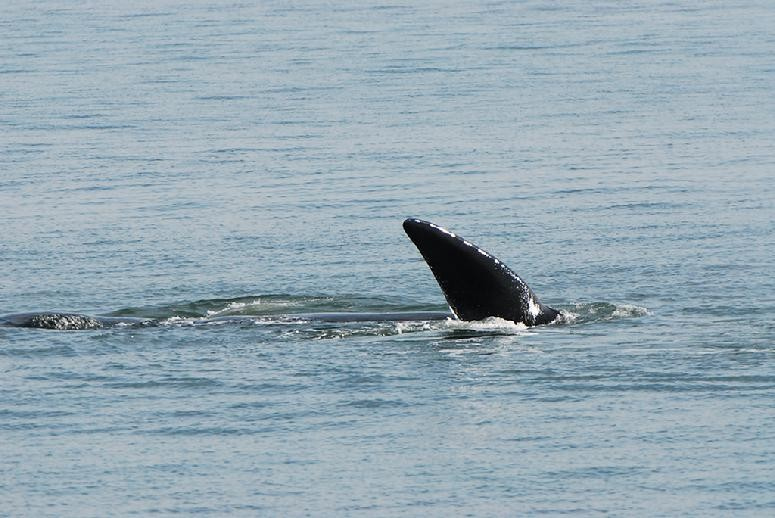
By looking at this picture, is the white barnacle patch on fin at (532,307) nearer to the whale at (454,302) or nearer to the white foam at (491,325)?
the whale at (454,302)

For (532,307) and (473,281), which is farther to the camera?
(532,307)

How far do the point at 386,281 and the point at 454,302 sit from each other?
2464mm

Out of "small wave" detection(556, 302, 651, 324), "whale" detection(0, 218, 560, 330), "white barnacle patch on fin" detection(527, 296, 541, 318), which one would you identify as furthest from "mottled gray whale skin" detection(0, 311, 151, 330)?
"small wave" detection(556, 302, 651, 324)

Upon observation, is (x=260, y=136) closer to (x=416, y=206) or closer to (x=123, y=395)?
(x=416, y=206)

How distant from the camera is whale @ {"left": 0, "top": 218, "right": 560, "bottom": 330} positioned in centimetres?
1502

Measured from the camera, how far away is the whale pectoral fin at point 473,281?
14.9 metres

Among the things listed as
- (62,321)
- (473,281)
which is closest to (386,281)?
(473,281)

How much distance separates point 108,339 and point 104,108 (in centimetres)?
1697

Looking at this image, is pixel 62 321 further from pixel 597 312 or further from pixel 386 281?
pixel 597 312

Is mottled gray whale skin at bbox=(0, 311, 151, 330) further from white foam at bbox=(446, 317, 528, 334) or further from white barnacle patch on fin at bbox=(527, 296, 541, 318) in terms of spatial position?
white barnacle patch on fin at bbox=(527, 296, 541, 318)

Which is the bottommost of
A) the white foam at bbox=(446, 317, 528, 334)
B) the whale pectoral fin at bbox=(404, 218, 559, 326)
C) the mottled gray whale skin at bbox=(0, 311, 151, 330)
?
the white foam at bbox=(446, 317, 528, 334)

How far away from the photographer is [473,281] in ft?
50.6

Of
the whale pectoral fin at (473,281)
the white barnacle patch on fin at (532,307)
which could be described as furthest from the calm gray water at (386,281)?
the white barnacle patch on fin at (532,307)

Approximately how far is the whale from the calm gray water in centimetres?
21
